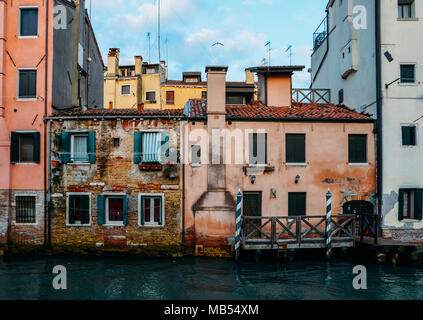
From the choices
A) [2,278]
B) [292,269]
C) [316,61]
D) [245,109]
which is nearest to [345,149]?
[245,109]

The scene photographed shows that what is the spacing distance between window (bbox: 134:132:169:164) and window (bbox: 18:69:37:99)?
16.8ft

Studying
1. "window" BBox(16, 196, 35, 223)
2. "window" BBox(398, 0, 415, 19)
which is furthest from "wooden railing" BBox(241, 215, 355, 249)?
"window" BBox(398, 0, 415, 19)

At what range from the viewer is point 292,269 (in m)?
12.3

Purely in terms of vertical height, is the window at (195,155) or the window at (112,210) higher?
the window at (195,155)

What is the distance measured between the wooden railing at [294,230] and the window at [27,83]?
→ 10.8 metres

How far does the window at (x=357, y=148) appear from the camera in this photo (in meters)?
14.4

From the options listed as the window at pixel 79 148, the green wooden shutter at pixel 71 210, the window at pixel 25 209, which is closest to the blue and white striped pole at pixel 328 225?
the window at pixel 79 148

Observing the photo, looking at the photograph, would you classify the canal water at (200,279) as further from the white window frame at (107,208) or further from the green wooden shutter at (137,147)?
the green wooden shutter at (137,147)

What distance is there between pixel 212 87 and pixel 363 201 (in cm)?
838

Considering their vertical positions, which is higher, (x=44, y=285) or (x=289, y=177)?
(x=289, y=177)

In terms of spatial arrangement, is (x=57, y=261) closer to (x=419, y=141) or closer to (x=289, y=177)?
(x=289, y=177)

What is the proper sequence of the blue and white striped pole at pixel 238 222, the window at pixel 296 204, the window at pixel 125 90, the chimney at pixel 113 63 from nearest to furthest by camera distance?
the blue and white striped pole at pixel 238 222, the window at pixel 296 204, the window at pixel 125 90, the chimney at pixel 113 63

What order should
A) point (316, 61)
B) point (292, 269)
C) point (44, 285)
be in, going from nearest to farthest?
point (44, 285)
point (292, 269)
point (316, 61)

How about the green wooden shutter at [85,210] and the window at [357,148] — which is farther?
the window at [357,148]
